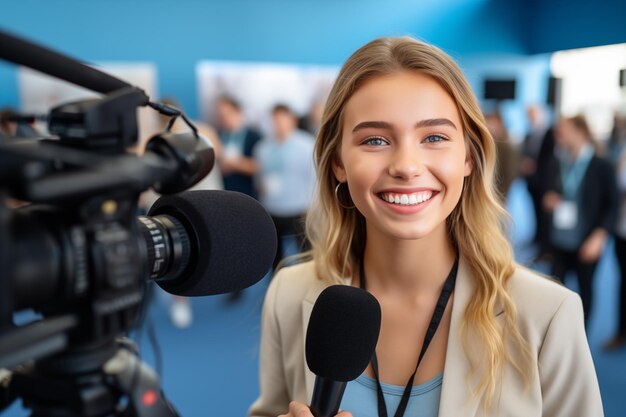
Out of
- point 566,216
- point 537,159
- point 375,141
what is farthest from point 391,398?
point 537,159

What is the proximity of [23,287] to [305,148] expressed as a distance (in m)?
3.69

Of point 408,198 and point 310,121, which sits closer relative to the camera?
point 408,198

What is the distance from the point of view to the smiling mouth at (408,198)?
3.19 ft

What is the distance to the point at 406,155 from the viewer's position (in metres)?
0.97

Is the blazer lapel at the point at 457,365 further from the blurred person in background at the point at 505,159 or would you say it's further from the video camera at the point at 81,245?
the blurred person in background at the point at 505,159

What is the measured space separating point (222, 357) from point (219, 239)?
9.08 ft

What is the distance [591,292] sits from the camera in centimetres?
343

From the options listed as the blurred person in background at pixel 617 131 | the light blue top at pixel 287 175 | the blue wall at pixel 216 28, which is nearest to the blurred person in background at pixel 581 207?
the blurred person in background at pixel 617 131

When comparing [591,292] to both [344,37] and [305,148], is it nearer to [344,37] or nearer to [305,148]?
[305,148]

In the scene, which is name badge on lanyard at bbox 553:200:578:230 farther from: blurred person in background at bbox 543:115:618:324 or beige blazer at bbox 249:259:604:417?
beige blazer at bbox 249:259:604:417

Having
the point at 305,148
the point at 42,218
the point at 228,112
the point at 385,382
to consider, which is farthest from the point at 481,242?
the point at 228,112

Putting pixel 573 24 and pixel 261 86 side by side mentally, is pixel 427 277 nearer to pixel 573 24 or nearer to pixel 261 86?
pixel 573 24

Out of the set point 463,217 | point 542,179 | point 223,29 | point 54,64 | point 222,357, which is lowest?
point 222,357

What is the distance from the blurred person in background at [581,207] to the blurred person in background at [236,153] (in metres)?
2.33
